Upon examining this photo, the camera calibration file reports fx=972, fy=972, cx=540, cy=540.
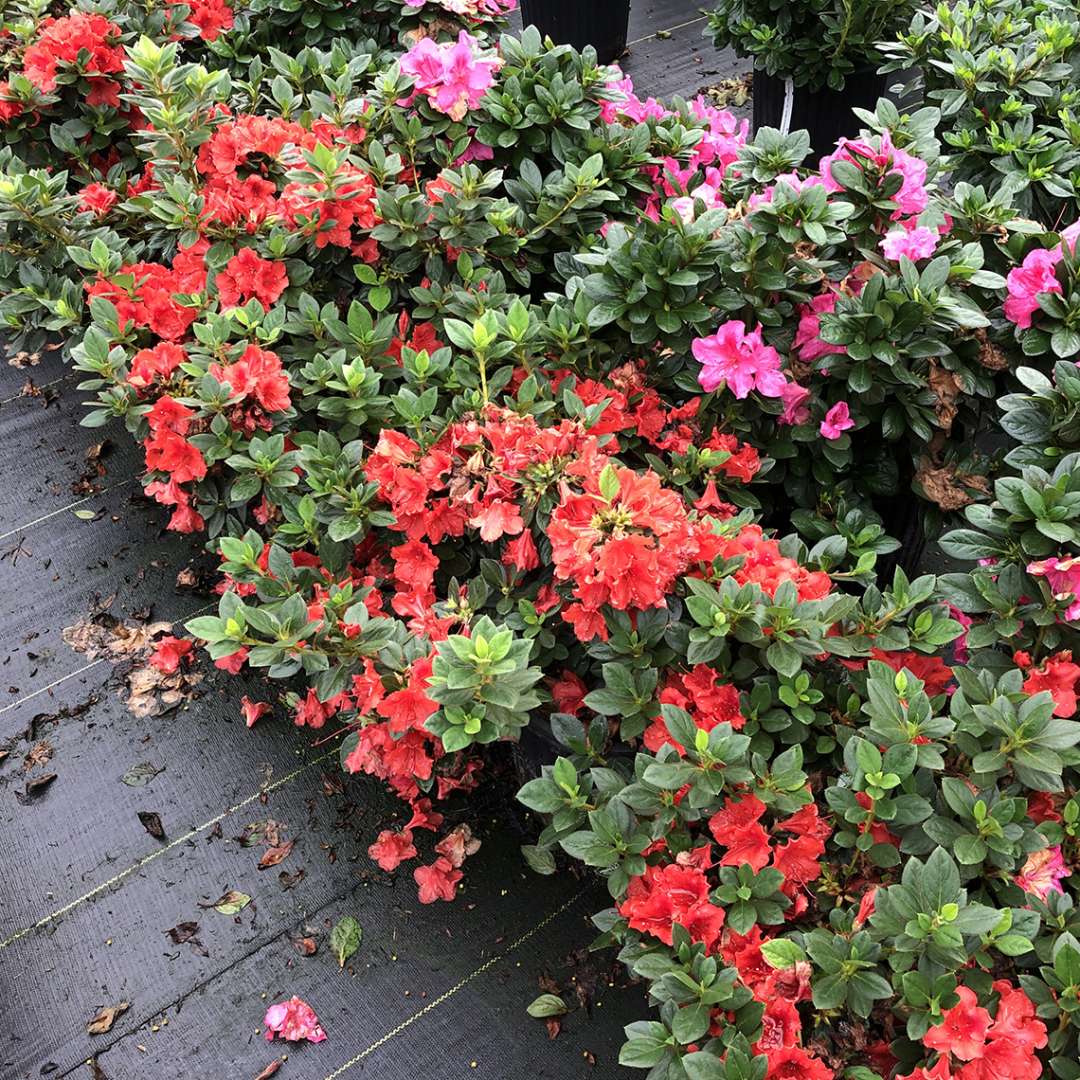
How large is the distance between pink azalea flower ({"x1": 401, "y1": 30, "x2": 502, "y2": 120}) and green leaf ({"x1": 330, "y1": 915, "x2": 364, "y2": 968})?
1.52m

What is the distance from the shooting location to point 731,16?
321 cm

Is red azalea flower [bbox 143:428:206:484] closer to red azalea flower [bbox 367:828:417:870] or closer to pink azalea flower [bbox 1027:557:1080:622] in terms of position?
red azalea flower [bbox 367:828:417:870]

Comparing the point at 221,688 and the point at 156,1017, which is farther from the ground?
the point at 221,688

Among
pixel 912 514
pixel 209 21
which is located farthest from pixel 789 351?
pixel 209 21

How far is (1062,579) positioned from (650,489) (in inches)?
21.0

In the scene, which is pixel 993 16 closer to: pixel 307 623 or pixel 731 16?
pixel 731 16

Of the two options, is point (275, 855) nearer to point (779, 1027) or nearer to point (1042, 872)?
point (779, 1027)

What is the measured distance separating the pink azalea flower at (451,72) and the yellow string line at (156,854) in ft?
4.27

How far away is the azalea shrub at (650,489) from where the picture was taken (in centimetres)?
114

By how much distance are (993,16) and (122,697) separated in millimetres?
2459

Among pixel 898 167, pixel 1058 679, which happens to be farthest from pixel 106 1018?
pixel 898 167

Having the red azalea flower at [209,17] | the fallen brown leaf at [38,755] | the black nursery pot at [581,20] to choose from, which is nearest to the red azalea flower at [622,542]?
the fallen brown leaf at [38,755]

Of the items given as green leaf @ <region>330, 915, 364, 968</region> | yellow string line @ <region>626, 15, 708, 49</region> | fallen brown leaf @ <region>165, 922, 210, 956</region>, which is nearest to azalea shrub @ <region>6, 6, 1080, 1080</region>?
green leaf @ <region>330, 915, 364, 968</region>

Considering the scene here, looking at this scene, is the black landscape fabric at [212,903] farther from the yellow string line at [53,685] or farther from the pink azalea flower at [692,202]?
the pink azalea flower at [692,202]
